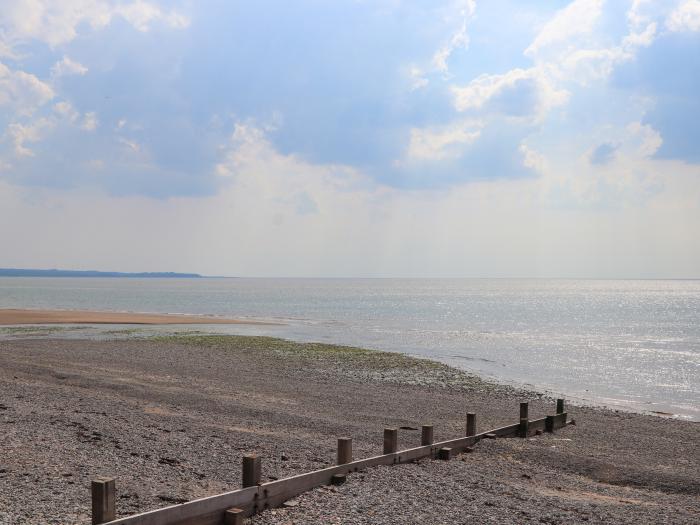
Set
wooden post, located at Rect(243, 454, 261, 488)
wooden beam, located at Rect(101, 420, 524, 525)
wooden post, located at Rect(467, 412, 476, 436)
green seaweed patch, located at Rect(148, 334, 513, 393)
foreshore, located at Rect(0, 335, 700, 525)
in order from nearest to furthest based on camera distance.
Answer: wooden beam, located at Rect(101, 420, 524, 525), wooden post, located at Rect(243, 454, 261, 488), foreshore, located at Rect(0, 335, 700, 525), wooden post, located at Rect(467, 412, 476, 436), green seaweed patch, located at Rect(148, 334, 513, 393)

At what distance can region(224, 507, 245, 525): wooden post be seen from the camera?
24.1ft

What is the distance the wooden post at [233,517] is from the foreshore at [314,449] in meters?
0.66

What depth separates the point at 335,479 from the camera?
9508 mm

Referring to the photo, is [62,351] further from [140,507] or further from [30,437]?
[140,507]

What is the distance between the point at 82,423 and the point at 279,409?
22.3ft

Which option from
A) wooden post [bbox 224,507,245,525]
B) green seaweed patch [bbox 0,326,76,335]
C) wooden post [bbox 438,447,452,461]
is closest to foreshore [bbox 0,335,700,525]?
wooden post [bbox 438,447,452,461]

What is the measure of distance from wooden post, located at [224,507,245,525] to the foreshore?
25.9 inches

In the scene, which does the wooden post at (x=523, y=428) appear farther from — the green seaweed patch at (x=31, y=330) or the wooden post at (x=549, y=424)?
the green seaweed patch at (x=31, y=330)

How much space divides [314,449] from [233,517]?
5971 millimetres

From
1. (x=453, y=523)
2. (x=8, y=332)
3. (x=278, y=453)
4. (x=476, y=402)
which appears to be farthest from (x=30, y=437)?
(x=8, y=332)

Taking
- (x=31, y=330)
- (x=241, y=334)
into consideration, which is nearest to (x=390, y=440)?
(x=241, y=334)

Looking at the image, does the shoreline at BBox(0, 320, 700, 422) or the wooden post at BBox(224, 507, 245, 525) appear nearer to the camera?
the wooden post at BBox(224, 507, 245, 525)

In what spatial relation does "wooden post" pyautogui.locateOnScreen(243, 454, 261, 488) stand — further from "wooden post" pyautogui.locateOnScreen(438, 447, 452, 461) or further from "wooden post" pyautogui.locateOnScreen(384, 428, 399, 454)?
"wooden post" pyautogui.locateOnScreen(438, 447, 452, 461)

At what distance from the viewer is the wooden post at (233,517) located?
7.35 meters
